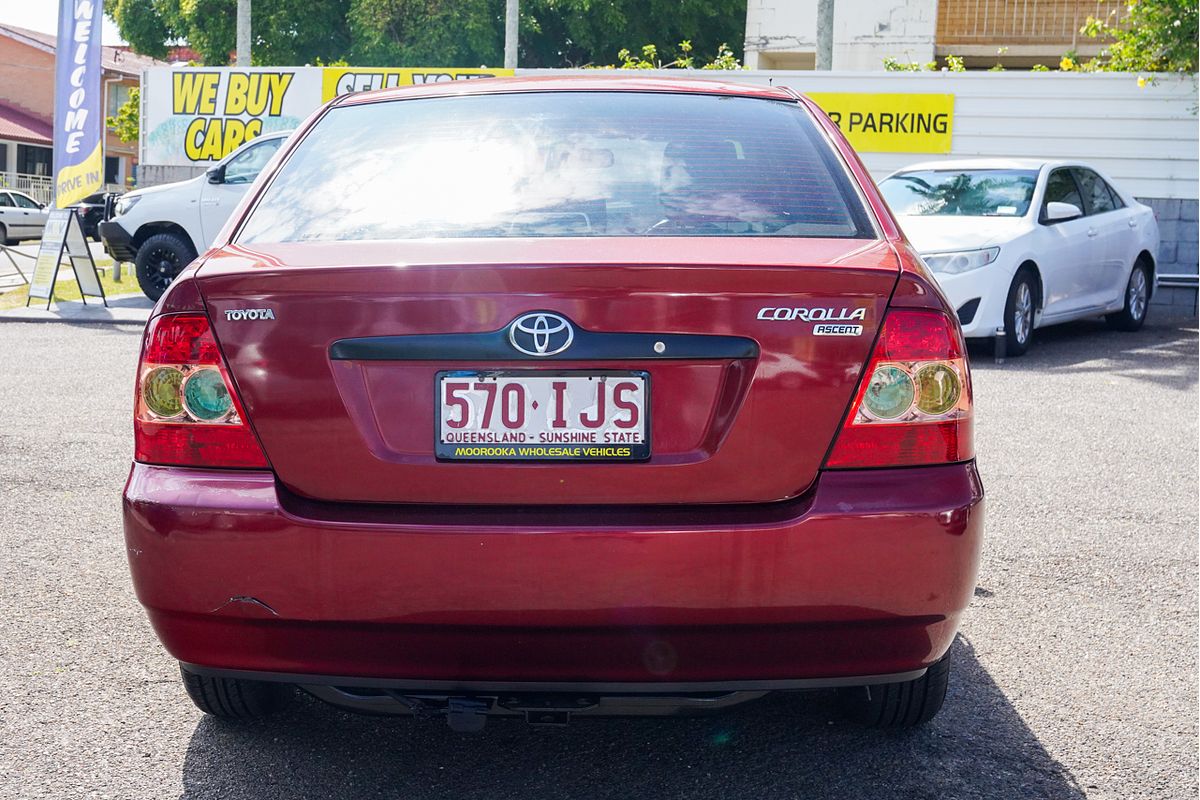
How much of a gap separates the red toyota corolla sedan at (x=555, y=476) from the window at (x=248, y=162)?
39.8 feet

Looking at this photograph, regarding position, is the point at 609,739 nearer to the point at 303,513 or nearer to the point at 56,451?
the point at 303,513

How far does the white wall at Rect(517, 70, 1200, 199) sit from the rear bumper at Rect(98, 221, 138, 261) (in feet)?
17.1

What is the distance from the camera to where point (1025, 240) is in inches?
405

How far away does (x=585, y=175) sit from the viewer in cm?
300

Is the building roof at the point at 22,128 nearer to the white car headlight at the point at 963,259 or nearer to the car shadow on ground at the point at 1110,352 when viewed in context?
the car shadow on ground at the point at 1110,352

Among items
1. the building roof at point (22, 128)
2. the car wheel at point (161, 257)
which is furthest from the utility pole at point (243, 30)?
the building roof at point (22, 128)

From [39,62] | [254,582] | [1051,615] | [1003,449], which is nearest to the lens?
[254,582]

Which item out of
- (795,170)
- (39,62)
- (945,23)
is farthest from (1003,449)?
(39,62)

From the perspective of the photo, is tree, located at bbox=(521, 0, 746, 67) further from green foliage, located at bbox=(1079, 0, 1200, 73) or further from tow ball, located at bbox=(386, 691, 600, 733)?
tow ball, located at bbox=(386, 691, 600, 733)

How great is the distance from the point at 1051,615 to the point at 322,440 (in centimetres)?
260

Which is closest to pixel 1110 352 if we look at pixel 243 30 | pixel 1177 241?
pixel 1177 241

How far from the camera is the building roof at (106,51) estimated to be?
5684 centimetres

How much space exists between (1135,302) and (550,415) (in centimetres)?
1158

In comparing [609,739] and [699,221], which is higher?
[699,221]
